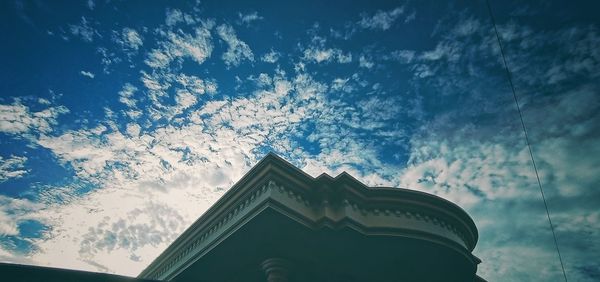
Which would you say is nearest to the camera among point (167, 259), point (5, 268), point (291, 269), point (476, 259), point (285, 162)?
point (5, 268)

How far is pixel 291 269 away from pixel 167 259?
5308 mm

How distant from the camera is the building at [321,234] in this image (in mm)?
7613

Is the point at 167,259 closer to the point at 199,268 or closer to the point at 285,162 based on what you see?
the point at 199,268

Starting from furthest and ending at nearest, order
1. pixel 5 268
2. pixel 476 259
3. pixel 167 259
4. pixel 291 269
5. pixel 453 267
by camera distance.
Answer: pixel 167 259 → pixel 476 259 → pixel 453 267 → pixel 291 269 → pixel 5 268

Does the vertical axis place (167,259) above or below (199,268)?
above

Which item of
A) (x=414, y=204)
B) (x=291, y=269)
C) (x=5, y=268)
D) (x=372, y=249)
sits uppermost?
(x=414, y=204)

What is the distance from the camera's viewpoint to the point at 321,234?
26.0ft

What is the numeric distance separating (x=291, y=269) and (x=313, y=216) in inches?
66.2

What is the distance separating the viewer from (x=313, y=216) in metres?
7.93

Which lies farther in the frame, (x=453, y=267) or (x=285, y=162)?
(x=453, y=267)

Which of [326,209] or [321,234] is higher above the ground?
[326,209]

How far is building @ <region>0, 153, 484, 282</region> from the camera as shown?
25.0 feet

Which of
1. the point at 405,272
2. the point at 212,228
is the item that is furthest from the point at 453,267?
the point at 212,228

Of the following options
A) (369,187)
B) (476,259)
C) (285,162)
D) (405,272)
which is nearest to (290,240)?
(285,162)
